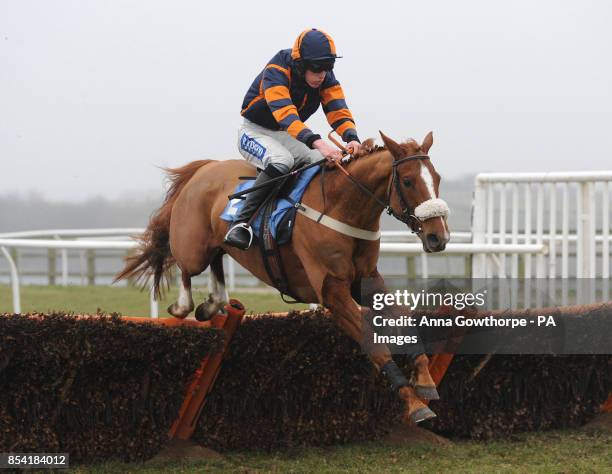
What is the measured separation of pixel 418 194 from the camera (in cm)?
463

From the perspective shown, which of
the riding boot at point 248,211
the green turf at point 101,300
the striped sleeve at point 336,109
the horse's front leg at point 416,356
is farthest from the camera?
the green turf at point 101,300

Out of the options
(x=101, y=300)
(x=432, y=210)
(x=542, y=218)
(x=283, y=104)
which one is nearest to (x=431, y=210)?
(x=432, y=210)

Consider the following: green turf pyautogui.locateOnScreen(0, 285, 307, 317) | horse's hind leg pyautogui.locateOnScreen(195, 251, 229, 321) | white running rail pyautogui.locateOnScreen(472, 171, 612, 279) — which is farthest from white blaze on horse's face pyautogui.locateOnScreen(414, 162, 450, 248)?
green turf pyautogui.locateOnScreen(0, 285, 307, 317)

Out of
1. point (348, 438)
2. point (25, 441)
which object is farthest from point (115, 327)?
point (348, 438)

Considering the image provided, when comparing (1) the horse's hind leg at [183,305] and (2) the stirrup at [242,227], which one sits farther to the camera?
(1) the horse's hind leg at [183,305]

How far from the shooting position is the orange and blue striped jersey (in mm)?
5273

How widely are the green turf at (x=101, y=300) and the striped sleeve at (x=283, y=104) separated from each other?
14.9ft

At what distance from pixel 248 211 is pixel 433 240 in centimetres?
129

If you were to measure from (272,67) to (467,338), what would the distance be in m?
1.80

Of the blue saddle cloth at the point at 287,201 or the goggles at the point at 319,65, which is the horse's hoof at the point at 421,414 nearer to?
the blue saddle cloth at the point at 287,201

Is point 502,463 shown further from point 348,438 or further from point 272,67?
point 272,67

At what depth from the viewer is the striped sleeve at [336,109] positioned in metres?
5.64

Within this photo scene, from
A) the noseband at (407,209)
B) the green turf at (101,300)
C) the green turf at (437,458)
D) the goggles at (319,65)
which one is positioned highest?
the goggles at (319,65)

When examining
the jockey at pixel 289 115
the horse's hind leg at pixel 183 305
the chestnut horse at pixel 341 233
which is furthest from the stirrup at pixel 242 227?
the horse's hind leg at pixel 183 305
